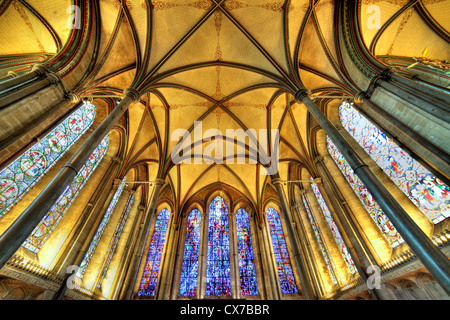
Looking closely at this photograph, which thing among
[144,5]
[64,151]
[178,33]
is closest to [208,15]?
[178,33]

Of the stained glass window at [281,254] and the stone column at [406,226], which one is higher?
the stained glass window at [281,254]

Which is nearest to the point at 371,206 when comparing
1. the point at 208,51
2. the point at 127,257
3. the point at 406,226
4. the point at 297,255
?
the point at 297,255

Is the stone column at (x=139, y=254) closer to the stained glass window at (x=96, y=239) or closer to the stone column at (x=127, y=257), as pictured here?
the stone column at (x=127, y=257)

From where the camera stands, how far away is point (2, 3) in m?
7.13

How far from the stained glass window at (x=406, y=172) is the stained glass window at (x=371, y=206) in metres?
1.19

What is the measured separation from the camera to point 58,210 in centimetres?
833

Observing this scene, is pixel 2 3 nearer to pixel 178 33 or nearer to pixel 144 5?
pixel 144 5

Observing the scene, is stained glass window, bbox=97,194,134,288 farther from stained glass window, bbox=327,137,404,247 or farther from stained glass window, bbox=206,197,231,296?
stained glass window, bbox=327,137,404,247

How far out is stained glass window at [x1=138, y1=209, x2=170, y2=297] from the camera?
12.4m

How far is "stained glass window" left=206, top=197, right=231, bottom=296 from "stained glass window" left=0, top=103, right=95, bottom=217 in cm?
1030

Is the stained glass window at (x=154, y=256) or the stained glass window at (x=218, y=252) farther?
the stained glass window at (x=218, y=252)

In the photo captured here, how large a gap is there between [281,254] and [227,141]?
27.6 feet

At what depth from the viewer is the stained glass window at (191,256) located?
12617 millimetres

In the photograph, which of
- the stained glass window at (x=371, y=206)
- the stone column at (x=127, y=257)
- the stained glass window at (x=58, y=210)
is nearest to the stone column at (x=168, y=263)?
the stone column at (x=127, y=257)
